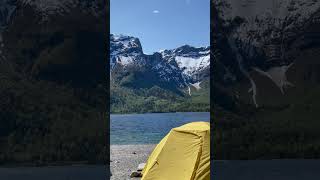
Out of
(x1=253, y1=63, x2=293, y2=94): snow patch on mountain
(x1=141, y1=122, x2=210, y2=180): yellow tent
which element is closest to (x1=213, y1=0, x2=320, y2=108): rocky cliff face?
(x1=253, y1=63, x2=293, y2=94): snow patch on mountain

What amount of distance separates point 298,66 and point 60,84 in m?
4.21

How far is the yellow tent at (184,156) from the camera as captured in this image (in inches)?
486

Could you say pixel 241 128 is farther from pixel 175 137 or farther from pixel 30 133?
pixel 175 137

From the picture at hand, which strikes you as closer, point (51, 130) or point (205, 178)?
point (51, 130)

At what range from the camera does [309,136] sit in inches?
263

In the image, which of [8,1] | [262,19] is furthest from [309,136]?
[8,1]

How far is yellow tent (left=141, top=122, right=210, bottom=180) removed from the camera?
12352 millimetres

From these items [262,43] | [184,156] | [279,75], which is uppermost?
[262,43]

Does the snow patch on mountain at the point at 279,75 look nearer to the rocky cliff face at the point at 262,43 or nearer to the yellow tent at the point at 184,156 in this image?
the rocky cliff face at the point at 262,43

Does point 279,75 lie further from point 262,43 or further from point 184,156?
point 184,156

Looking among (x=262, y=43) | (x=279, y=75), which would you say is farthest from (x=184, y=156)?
(x=262, y=43)

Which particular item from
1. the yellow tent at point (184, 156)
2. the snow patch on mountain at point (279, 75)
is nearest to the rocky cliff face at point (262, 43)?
the snow patch on mountain at point (279, 75)

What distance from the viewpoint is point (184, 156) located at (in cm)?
1289

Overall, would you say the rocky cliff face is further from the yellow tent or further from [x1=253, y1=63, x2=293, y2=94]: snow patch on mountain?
the yellow tent
